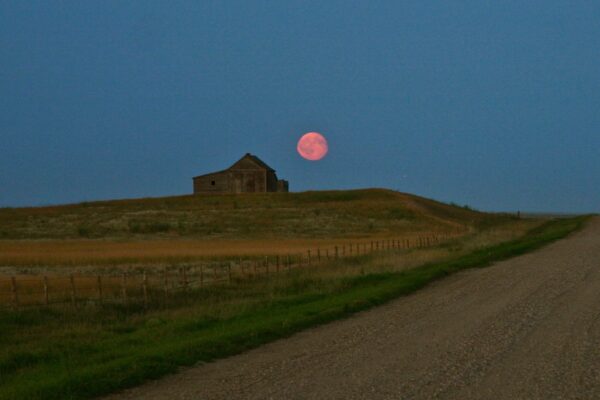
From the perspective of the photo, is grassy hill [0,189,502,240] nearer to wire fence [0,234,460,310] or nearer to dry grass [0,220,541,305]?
dry grass [0,220,541,305]

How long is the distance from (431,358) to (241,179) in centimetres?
10115

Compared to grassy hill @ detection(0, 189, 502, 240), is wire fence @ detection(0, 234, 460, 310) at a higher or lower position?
lower

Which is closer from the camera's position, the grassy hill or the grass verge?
the grass verge

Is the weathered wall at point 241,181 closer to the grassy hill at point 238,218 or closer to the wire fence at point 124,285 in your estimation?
the grassy hill at point 238,218

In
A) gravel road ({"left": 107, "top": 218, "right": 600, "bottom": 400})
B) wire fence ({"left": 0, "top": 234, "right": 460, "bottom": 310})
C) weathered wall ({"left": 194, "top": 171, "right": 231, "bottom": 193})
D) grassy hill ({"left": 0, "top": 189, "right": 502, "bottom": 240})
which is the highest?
weathered wall ({"left": 194, "top": 171, "right": 231, "bottom": 193})

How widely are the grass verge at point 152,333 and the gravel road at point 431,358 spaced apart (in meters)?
0.49

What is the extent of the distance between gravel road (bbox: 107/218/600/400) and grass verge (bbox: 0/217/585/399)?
1.61 ft

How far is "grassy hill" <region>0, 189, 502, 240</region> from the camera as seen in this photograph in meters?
73.5

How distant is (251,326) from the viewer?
1557 centimetres

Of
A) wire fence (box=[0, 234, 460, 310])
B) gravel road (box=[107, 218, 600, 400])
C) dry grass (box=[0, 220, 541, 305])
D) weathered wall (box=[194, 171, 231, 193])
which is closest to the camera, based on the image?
gravel road (box=[107, 218, 600, 400])

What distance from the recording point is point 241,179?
370 feet

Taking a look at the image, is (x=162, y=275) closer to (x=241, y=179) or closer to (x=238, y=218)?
(x=238, y=218)

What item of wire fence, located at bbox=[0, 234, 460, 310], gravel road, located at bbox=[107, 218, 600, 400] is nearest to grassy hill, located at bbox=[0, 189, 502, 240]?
wire fence, located at bbox=[0, 234, 460, 310]

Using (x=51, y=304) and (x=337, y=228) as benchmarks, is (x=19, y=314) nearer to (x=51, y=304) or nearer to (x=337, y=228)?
(x=51, y=304)
